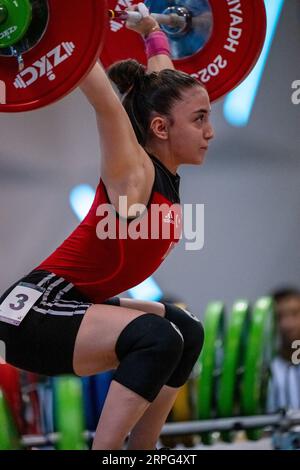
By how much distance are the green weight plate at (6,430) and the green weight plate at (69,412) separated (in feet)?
0.65

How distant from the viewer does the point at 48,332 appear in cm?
241

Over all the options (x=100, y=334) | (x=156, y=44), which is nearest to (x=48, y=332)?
(x=100, y=334)

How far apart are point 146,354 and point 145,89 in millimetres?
907

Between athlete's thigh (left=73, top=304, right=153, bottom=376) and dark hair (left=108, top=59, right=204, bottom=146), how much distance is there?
2.13 ft

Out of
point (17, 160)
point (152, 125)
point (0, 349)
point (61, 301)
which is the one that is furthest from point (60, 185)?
point (61, 301)

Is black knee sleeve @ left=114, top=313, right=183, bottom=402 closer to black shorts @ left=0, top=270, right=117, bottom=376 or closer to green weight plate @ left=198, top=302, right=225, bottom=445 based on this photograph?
black shorts @ left=0, top=270, right=117, bottom=376

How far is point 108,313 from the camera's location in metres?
2.38

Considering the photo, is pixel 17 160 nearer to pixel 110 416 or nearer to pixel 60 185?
pixel 60 185

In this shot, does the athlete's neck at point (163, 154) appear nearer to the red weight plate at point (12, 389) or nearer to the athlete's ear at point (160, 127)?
the athlete's ear at point (160, 127)

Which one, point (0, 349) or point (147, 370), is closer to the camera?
point (147, 370)

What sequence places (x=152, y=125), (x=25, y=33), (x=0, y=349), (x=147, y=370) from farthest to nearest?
1. (x=0, y=349)
2. (x=152, y=125)
3. (x=25, y=33)
4. (x=147, y=370)

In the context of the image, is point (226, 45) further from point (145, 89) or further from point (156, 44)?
point (145, 89)

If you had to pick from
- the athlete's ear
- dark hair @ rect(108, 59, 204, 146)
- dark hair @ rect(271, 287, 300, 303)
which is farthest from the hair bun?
dark hair @ rect(271, 287, 300, 303)
